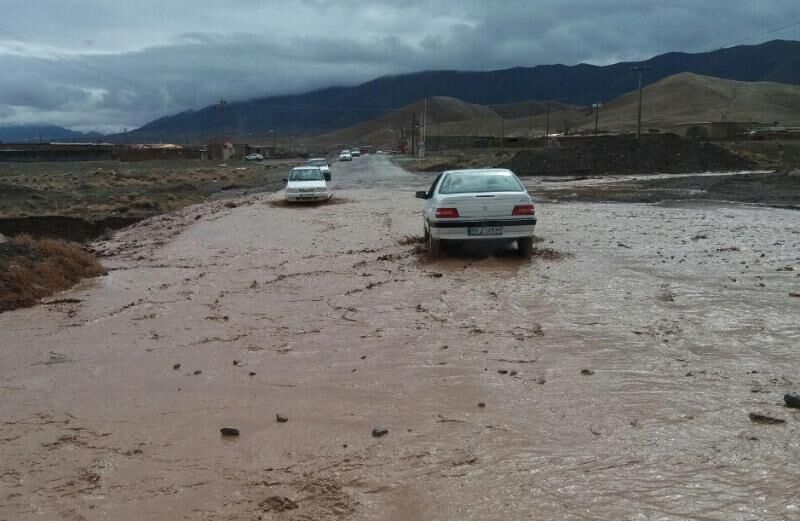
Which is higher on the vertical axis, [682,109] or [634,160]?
[682,109]

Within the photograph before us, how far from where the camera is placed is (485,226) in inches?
436

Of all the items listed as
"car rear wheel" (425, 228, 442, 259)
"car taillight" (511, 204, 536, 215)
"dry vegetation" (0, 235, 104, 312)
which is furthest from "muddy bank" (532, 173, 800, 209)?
"dry vegetation" (0, 235, 104, 312)

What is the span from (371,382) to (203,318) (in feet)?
11.1

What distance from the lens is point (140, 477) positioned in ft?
13.8

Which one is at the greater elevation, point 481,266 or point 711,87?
point 711,87

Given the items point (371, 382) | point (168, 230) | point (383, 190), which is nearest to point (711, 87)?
point (383, 190)

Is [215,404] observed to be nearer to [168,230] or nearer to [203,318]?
[203,318]

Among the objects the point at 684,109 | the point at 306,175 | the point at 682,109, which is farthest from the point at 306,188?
the point at 682,109

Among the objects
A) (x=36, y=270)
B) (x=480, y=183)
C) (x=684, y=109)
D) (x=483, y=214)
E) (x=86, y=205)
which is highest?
(x=684, y=109)

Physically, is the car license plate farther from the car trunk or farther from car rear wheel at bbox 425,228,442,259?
car rear wheel at bbox 425,228,442,259

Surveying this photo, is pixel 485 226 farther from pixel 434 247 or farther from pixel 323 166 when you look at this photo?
pixel 323 166

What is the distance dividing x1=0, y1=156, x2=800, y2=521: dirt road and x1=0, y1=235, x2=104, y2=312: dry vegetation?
1.53ft

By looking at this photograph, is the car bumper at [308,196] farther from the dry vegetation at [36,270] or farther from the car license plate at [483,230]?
the car license plate at [483,230]

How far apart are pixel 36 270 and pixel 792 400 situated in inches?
399
